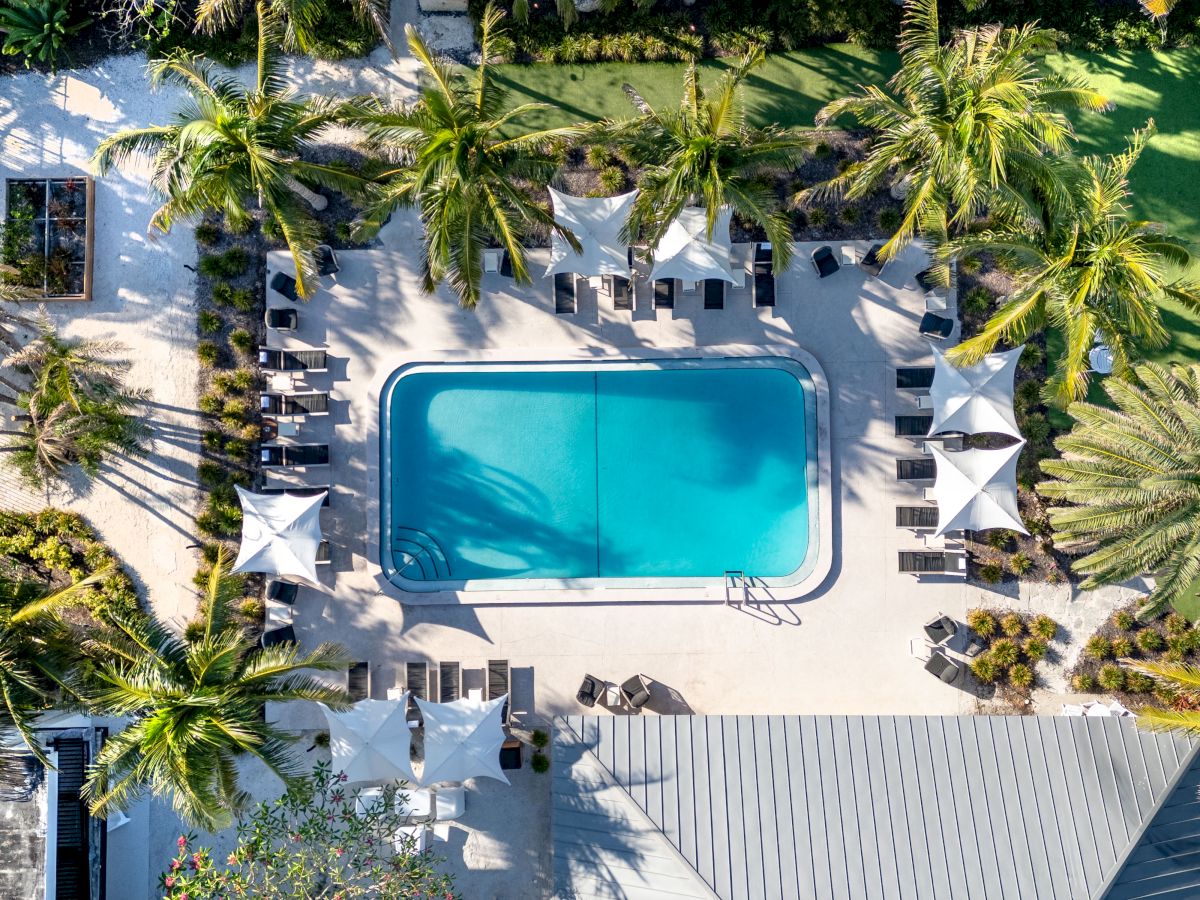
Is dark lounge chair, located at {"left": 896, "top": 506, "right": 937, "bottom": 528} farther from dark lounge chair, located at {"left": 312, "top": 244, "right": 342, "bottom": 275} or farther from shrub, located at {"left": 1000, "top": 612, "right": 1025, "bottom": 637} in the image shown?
dark lounge chair, located at {"left": 312, "top": 244, "right": 342, "bottom": 275}

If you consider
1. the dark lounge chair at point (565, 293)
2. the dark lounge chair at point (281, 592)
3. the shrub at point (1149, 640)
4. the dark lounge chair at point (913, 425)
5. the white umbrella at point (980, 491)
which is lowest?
the shrub at point (1149, 640)

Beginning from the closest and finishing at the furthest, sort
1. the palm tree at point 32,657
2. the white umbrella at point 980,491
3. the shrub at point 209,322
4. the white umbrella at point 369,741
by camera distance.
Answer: the palm tree at point 32,657 < the white umbrella at point 369,741 < the white umbrella at point 980,491 < the shrub at point 209,322

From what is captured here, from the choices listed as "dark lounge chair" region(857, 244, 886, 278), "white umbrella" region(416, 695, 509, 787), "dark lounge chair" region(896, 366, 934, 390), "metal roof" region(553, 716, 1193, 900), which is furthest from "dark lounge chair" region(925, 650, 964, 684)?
"white umbrella" region(416, 695, 509, 787)

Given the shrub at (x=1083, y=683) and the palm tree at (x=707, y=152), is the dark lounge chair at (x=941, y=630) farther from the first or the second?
the palm tree at (x=707, y=152)

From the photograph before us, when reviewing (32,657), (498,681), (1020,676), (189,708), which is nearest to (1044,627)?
(1020,676)

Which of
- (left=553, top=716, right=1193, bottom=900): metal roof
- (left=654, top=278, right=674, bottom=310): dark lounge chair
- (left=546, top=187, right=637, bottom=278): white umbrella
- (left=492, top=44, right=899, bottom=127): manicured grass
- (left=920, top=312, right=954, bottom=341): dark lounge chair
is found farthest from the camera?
(left=492, top=44, right=899, bottom=127): manicured grass

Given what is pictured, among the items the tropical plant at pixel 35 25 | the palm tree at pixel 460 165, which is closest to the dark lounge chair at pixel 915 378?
the palm tree at pixel 460 165

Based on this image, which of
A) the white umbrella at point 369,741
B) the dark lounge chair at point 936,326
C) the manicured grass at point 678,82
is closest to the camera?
the white umbrella at point 369,741
